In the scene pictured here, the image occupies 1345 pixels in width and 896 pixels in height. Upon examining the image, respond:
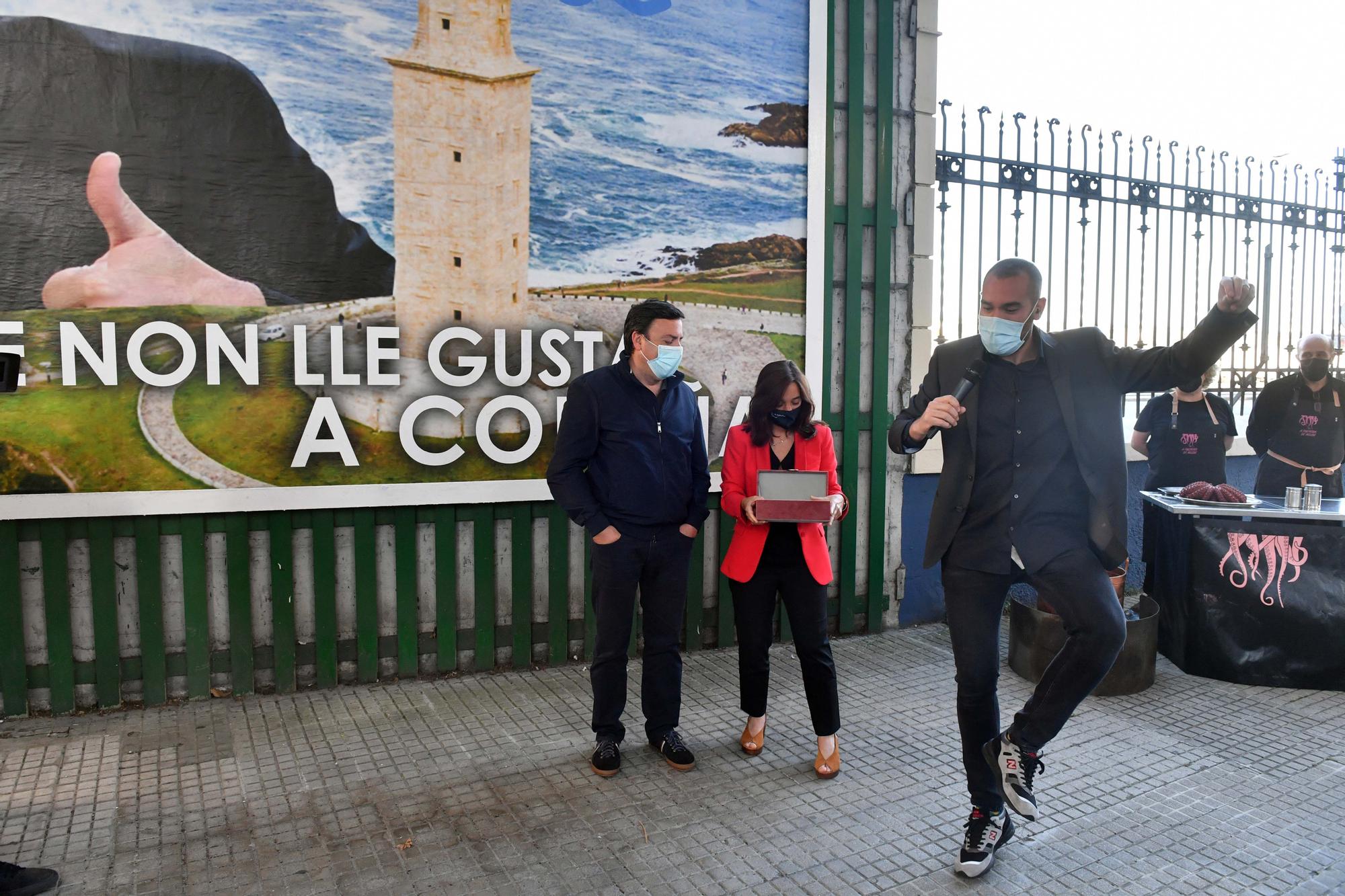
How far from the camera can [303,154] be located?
4.98 m

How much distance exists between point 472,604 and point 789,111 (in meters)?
3.63

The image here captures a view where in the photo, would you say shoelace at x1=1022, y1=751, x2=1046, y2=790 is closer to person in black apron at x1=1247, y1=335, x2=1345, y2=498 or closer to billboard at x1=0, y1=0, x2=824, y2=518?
billboard at x1=0, y1=0, x2=824, y2=518

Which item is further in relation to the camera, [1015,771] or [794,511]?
[794,511]

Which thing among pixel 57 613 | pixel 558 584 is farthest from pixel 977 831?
pixel 57 613

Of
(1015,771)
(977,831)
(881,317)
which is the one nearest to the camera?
(1015,771)

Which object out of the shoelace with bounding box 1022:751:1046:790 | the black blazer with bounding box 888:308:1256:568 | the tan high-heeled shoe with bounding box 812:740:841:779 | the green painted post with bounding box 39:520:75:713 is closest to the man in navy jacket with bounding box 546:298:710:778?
the tan high-heeled shoe with bounding box 812:740:841:779

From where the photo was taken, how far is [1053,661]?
330 centimetres

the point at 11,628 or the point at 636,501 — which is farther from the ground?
the point at 636,501

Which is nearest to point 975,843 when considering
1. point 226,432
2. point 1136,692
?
point 1136,692

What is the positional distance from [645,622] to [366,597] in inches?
71.4

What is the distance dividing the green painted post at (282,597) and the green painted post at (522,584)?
1205 millimetres

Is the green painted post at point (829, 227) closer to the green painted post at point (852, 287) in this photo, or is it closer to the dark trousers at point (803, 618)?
the green painted post at point (852, 287)

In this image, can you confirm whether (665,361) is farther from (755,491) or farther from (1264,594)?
(1264,594)

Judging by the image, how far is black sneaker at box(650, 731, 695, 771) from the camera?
4188mm
